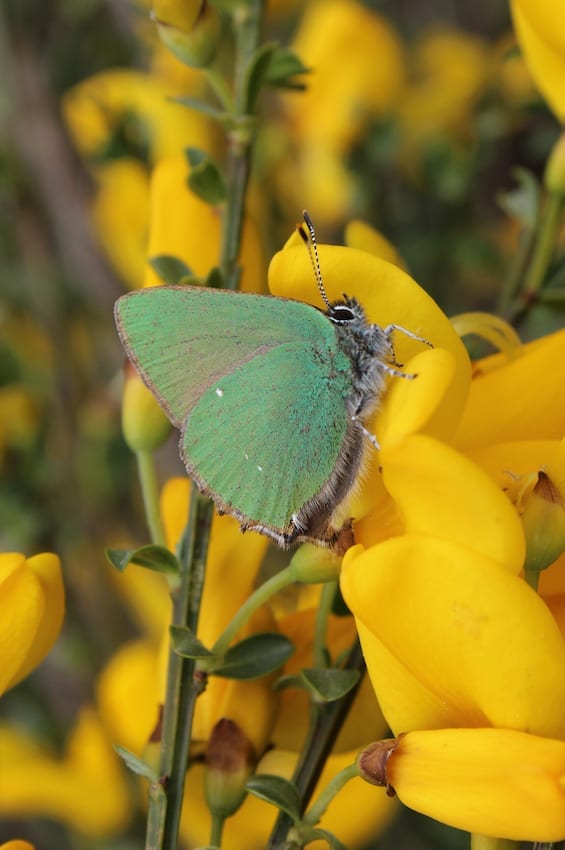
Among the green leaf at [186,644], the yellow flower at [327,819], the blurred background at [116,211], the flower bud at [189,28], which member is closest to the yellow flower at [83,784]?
the blurred background at [116,211]

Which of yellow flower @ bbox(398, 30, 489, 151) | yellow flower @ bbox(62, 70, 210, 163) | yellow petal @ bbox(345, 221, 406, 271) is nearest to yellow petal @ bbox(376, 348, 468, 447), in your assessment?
yellow petal @ bbox(345, 221, 406, 271)

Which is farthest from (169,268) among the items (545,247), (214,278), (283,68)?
(545,247)

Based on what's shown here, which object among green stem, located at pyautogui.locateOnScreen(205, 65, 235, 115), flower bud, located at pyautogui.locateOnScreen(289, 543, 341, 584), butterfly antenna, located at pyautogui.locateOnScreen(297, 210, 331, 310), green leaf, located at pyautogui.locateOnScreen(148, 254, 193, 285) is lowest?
flower bud, located at pyautogui.locateOnScreen(289, 543, 341, 584)

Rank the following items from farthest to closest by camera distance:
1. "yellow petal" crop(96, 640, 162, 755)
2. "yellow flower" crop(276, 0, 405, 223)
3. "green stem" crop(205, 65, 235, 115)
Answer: "yellow flower" crop(276, 0, 405, 223)
"yellow petal" crop(96, 640, 162, 755)
"green stem" crop(205, 65, 235, 115)

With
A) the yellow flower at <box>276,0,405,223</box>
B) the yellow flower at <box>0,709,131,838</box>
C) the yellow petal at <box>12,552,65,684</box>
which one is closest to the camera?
the yellow petal at <box>12,552,65,684</box>

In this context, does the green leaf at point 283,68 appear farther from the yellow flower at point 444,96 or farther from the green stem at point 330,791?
the yellow flower at point 444,96

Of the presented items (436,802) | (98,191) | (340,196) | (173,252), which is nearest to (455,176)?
(340,196)

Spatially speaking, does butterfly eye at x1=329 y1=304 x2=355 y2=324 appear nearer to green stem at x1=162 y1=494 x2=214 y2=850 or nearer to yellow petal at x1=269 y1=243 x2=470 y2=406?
yellow petal at x1=269 y1=243 x2=470 y2=406
